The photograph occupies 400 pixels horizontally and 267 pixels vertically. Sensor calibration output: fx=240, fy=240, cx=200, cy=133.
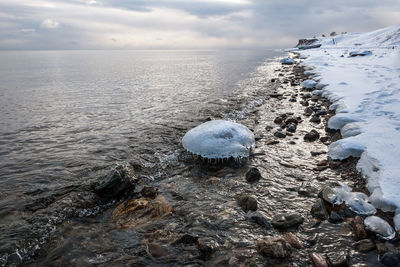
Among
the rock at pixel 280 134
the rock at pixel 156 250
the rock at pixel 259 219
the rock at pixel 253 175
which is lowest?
the rock at pixel 156 250

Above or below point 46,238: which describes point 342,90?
above

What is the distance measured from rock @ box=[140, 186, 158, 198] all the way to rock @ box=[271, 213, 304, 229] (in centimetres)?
313

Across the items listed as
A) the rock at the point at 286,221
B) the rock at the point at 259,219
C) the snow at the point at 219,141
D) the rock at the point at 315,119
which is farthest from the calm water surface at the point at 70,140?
the rock at the point at 315,119

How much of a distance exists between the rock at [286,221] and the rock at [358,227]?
3.18 feet

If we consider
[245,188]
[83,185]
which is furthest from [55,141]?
[245,188]

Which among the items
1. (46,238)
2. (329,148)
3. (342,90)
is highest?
(342,90)

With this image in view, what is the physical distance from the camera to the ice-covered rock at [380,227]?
14.9ft

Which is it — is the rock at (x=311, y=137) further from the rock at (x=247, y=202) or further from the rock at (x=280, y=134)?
the rock at (x=247, y=202)

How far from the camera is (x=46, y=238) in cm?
509

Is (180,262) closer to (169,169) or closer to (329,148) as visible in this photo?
(169,169)

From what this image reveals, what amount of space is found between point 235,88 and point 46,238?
2184 centimetres

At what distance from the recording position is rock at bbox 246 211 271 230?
518 cm

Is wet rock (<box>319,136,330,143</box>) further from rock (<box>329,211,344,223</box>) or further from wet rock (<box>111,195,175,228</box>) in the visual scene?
wet rock (<box>111,195,175,228</box>)

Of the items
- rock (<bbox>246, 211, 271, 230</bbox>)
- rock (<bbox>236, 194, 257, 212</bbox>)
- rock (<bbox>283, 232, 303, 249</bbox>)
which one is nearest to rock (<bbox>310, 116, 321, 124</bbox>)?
rock (<bbox>236, 194, 257, 212</bbox>)
